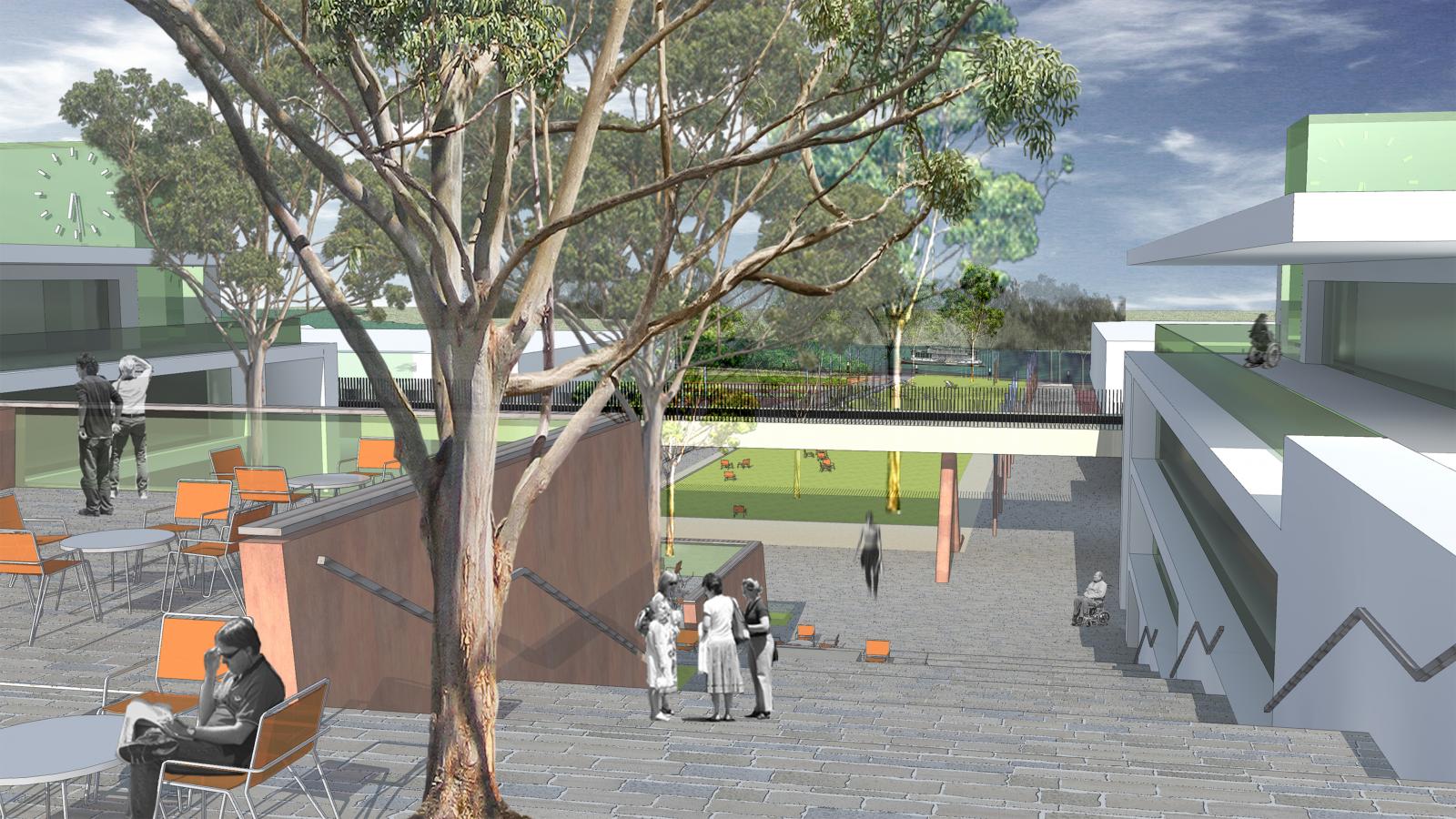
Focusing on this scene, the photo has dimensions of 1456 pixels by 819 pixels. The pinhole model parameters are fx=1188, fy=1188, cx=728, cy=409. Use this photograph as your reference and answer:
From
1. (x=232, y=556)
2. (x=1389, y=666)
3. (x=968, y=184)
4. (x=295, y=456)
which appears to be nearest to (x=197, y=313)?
(x=295, y=456)

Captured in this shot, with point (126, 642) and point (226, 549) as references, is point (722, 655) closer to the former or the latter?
point (226, 549)

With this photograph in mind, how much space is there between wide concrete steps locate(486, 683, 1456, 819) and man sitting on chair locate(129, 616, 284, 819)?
4.61 feet

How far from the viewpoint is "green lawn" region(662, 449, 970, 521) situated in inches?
1487

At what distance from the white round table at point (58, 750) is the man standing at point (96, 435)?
26.5 ft

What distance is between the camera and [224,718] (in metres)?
5.33

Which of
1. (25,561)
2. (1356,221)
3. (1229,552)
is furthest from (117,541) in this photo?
(1229,552)

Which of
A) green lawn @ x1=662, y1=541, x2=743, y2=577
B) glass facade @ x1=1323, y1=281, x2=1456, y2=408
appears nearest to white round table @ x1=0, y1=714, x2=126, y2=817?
glass facade @ x1=1323, y1=281, x2=1456, y2=408

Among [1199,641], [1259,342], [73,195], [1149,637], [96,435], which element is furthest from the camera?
[73,195]

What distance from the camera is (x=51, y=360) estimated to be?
25.6 metres

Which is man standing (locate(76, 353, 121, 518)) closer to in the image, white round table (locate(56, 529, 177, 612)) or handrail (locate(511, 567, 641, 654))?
white round table (locate(56, 529, 177, 612))

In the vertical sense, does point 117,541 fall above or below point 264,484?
below

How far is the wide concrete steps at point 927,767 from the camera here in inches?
235

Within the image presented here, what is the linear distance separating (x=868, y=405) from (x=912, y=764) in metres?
26.2

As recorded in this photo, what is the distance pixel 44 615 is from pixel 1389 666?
9656 millimetres
